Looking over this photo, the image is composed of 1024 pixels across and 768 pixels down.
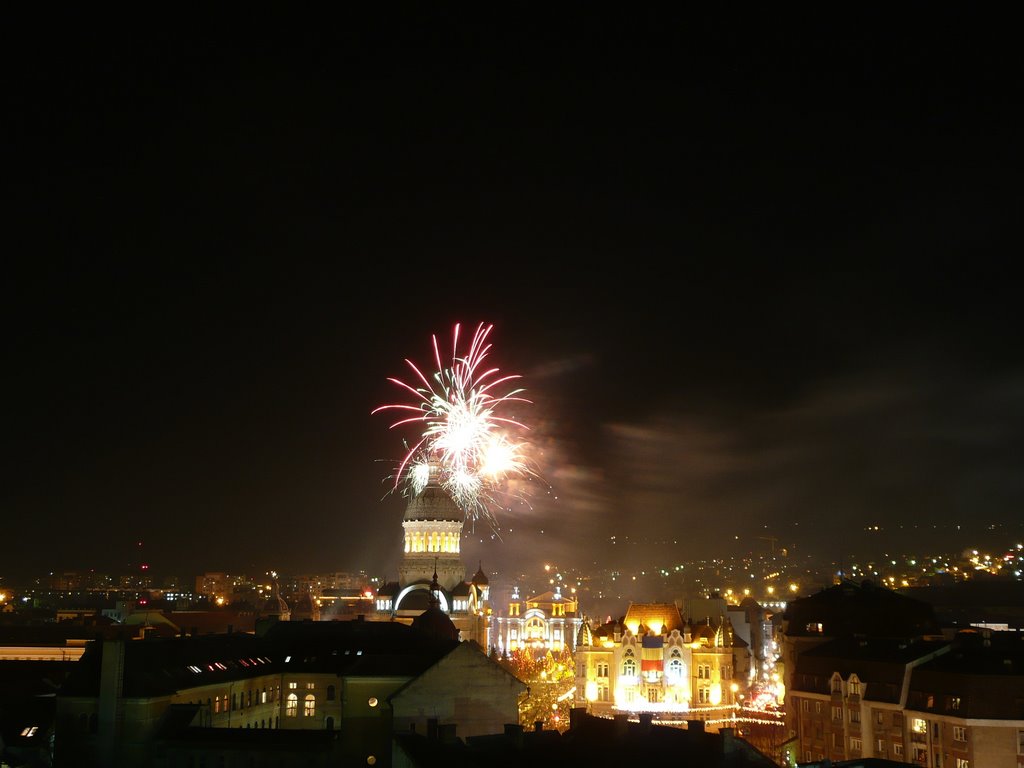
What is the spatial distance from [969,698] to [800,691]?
47.2 ft

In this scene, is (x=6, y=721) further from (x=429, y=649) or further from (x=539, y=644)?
(x=539, y=644)

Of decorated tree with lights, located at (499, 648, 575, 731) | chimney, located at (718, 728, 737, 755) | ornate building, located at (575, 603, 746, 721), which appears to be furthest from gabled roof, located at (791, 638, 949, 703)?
ornate building, located at (575, 603, 746, 721)

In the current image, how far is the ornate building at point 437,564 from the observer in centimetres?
11294

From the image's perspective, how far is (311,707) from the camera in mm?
63750

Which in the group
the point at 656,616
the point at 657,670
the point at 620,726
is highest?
the point at 656,616

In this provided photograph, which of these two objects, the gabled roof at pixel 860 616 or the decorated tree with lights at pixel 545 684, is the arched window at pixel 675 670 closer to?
the decorated tree with lights at pixel 545 684

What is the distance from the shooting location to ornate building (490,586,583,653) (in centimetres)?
15288

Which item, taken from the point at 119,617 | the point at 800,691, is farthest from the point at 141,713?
the point at 119,617

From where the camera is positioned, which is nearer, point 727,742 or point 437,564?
point 727,742

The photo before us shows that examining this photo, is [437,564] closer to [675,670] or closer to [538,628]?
[675,670]

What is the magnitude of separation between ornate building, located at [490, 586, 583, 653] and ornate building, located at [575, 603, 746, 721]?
154ft

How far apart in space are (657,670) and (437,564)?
25.9 meters

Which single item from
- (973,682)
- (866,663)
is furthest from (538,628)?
(973,682)

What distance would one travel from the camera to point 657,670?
99812 millimetres
